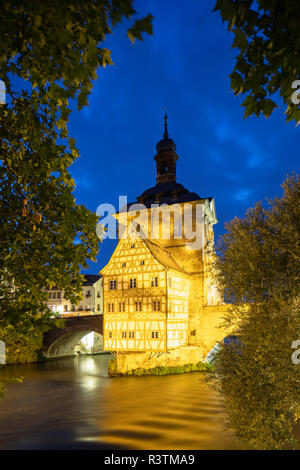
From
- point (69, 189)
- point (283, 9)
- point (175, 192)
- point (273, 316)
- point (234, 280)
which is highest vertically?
point (175, 192)

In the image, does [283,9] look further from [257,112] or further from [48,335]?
[48,335]

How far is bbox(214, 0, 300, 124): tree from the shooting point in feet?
8.90

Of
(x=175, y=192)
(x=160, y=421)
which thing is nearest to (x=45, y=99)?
(x=160, y=421)

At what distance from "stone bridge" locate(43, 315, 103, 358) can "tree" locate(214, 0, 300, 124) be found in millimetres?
36050

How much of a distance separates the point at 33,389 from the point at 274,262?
72.3 ft

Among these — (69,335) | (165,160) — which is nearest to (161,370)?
(69,335)

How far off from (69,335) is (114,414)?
26936 millimetres

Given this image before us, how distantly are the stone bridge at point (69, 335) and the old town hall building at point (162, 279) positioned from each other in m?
10.7

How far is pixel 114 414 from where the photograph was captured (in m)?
19.5

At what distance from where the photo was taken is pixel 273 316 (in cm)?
1064
